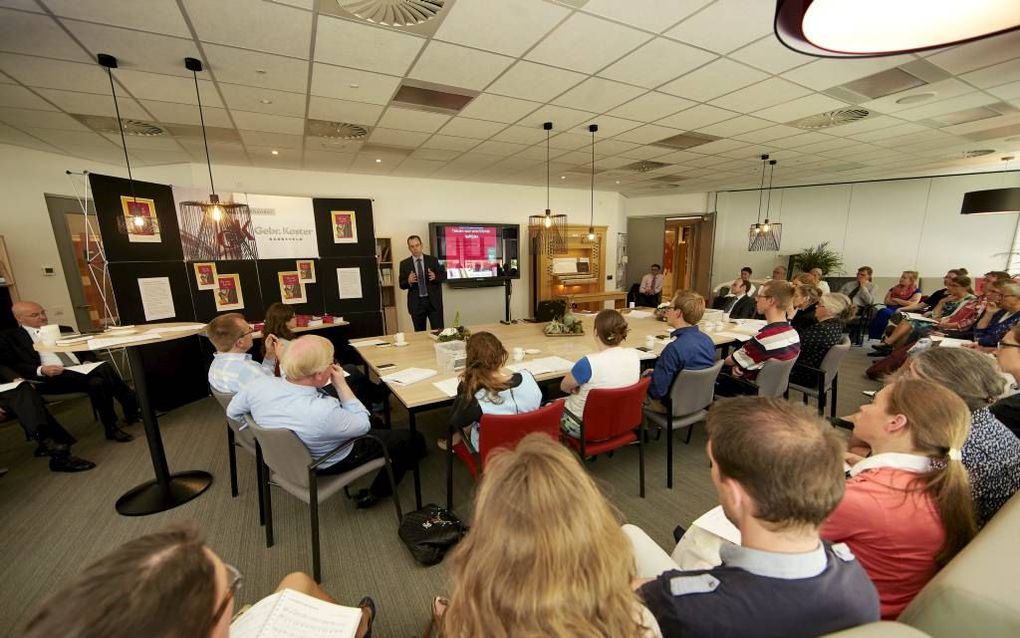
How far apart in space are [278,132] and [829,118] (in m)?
5.92

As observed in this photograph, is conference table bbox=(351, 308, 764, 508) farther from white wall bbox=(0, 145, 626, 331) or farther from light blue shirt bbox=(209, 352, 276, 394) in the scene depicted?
white wall bbox=(0, 145, 626, 331)

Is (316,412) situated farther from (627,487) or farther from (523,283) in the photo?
(523,283)

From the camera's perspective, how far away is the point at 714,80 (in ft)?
9.93

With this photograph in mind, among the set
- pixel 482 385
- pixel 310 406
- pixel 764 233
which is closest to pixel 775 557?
pixel 482 385

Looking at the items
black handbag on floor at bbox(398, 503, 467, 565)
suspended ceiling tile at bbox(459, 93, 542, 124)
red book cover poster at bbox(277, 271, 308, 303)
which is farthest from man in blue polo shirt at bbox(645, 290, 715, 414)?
red book cover poster at bbox(277, 271, 308, 303)

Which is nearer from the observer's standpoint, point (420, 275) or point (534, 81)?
point (534, 81)

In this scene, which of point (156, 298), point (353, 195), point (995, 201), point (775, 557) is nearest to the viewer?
point (775, 557)

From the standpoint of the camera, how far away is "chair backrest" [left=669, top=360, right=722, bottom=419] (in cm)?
245

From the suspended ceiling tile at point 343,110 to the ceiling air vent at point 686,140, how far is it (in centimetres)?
344

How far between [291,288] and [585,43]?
4.81 metres

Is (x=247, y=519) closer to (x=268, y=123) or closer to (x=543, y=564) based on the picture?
(x=543, y=564)

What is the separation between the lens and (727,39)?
2.43 metres

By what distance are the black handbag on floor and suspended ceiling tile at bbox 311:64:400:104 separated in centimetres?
310

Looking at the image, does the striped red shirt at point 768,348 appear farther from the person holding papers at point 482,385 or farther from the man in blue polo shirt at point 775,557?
the man in blue polo shirt at point 775,557
